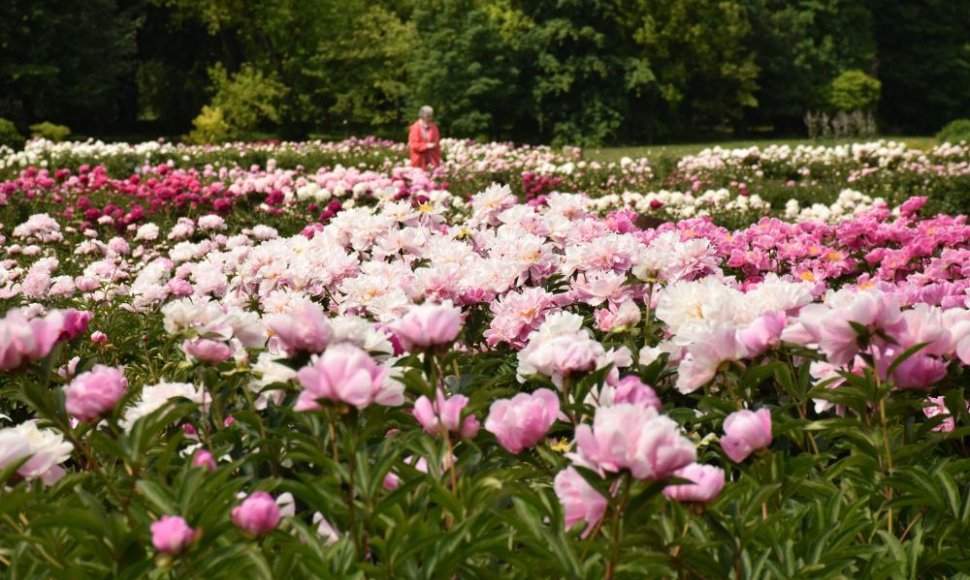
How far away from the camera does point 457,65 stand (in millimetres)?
33938

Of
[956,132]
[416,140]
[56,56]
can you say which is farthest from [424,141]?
[56,56]

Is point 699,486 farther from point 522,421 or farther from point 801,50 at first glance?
point 801,50

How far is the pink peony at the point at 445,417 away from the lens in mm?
1661

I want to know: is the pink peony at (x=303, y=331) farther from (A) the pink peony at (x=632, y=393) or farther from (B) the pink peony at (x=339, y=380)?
(A) the pink peony at (x=632, y=393)

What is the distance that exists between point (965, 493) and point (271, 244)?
264 cm

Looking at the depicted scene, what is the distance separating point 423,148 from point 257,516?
42.0 feet

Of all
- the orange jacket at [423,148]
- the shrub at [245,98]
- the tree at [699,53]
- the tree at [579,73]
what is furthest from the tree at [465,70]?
the orange jacket at [423,148]

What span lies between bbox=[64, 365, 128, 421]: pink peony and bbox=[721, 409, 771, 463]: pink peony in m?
1.06

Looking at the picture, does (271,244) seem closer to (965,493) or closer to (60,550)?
(60,550)

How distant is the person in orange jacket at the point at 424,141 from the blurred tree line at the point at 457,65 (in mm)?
17282

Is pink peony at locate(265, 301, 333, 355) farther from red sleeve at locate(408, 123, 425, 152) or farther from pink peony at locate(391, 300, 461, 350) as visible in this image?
red sleeve at locate(408, 123, 425, 152)

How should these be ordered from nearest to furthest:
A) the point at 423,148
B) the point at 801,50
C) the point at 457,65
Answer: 1. the point at 423,148
2. the point at 457,65
3. the point at 801,50

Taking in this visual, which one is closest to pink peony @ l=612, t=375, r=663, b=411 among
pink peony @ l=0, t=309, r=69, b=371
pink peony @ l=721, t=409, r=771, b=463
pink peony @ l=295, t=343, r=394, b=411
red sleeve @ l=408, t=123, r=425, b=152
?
pink peony @ l=721, t=409, r=771, b=463

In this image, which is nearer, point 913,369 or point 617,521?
point 617,521
